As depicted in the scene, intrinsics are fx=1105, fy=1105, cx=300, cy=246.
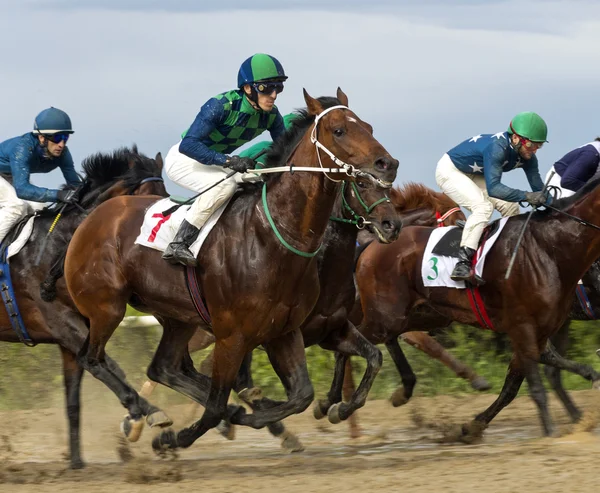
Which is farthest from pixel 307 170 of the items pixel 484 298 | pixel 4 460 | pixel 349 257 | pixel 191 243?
pixel 4 460

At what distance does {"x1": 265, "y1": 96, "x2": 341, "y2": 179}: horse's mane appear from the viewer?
20.4 ft

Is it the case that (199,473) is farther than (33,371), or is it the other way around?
(33,371)

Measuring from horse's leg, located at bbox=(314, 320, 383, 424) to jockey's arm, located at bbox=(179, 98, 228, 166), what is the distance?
1543mm

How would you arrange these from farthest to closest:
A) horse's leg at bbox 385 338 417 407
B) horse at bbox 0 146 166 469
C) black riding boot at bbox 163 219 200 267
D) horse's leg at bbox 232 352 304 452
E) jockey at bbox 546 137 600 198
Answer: horse's leg at bbox 385 338 417 407, jockey at bbox 546 137 600 198, horse at bbox 0 146 166 469, horse's leg at bbox 232 352 304 452, black riding boot at bbox 163 219 200 267

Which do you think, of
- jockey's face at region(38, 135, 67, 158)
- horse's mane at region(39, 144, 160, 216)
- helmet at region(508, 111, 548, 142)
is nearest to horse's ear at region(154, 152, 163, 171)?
horse's mane at region(39, 144, 160, 216)

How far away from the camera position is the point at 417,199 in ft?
30.7


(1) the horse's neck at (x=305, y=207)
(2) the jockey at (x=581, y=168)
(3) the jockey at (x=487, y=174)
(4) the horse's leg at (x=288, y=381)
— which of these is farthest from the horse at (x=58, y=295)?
(2) the jockey at (x=581, y=168)

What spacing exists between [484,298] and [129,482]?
2.94m

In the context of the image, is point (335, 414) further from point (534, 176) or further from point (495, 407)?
point (534, 176)

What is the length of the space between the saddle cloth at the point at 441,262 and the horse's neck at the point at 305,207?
2.05m

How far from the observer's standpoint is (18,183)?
7414 mm

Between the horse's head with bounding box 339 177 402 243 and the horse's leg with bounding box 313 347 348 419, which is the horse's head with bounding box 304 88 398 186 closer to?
the horse's head with bounding box 339 177 402 243

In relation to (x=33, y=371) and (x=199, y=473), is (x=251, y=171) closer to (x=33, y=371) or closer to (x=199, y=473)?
(x=199, y=473)

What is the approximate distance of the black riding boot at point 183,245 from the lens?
6.23m
